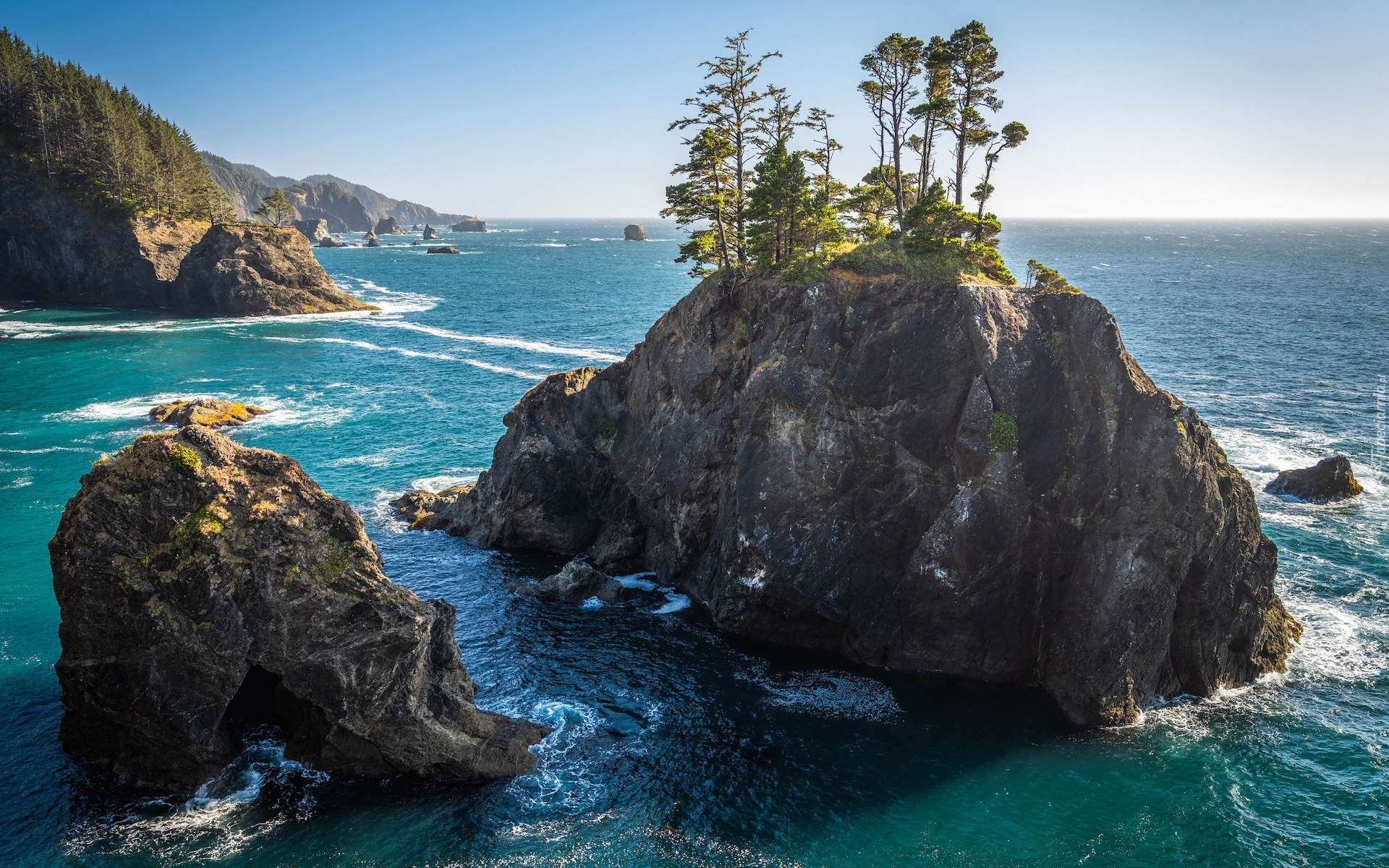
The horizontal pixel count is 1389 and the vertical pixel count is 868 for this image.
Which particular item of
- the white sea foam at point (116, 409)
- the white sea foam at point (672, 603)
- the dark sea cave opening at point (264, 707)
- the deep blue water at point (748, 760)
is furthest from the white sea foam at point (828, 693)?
the white sea foam at point (116, 409)

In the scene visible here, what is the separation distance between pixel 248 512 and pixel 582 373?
103ft

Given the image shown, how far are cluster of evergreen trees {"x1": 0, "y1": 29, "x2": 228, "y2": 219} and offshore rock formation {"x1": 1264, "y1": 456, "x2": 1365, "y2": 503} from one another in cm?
16677

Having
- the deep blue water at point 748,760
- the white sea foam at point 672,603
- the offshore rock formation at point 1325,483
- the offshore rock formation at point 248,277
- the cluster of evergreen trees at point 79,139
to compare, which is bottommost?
the deep blue water at point 748,760

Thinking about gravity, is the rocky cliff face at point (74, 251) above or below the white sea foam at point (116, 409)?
above

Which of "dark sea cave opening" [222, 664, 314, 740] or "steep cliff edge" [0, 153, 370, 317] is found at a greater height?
"steep cliff edge" [0, 153, 370, 317]

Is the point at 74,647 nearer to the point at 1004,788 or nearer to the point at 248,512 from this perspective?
the point at 248,512

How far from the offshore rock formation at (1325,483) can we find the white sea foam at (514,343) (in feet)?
228

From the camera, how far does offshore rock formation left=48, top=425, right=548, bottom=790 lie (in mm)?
29141

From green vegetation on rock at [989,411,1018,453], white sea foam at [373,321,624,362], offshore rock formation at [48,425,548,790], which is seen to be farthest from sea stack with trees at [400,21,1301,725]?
white sea foam at [373,321,624,362]

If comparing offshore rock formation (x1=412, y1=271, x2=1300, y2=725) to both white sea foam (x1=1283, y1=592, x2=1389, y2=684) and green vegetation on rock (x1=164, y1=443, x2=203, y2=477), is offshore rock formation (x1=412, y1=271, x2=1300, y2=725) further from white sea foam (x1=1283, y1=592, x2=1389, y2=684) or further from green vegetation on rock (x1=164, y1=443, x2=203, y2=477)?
green vegetation on rock (x1=164, y1=443, x2=203, y2=477)

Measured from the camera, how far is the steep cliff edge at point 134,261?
133250 mm

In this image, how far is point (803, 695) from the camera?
36.6 m

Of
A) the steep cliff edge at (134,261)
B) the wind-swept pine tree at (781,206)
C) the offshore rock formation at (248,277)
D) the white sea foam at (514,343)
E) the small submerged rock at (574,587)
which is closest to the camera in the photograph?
the small submerged rock at (574,587)

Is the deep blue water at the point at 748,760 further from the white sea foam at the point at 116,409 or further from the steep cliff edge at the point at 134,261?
the steep cliff edge at the point at 134,261
